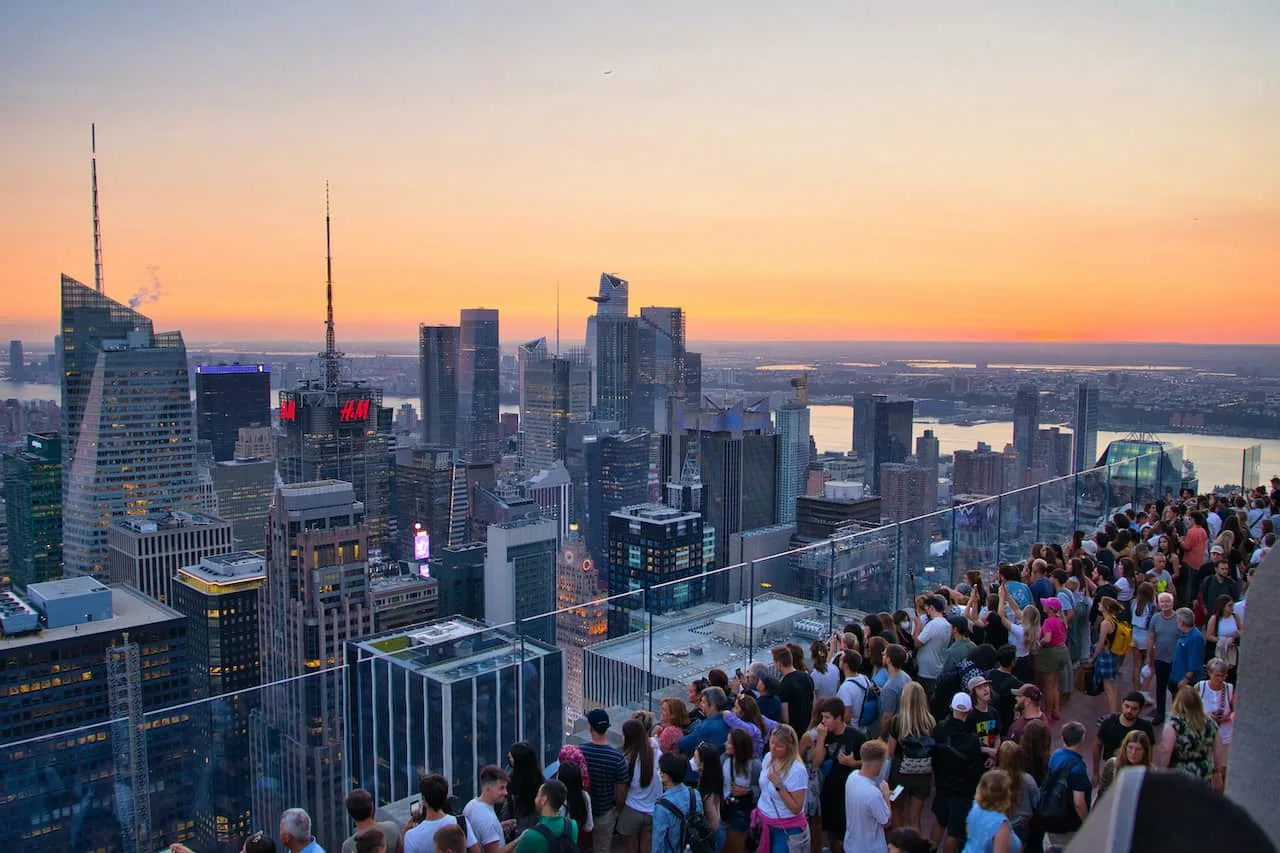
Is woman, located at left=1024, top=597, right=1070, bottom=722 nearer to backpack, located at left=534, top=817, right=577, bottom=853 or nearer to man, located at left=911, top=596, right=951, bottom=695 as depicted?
man, located at left=911, top=596, right=951, bottom=695

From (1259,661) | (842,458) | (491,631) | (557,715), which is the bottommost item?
(842,458)

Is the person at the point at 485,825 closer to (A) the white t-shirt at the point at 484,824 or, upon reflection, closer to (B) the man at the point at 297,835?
(A) the white t-shirt at the point at 484,824

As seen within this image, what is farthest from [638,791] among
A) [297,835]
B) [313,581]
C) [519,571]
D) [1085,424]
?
[519,571]

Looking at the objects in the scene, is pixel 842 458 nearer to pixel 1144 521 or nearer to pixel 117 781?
pixel 1144 521

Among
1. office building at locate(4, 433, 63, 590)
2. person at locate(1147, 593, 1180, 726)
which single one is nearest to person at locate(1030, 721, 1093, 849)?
person at locate(1147, 593, 1180, 726)

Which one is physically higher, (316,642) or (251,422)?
(251,422)

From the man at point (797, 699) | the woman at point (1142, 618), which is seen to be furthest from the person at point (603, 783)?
the woman at point (1142, 618)

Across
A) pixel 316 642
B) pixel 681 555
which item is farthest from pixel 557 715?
pixel 681 555
